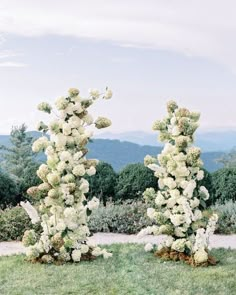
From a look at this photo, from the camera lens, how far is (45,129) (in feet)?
29.9

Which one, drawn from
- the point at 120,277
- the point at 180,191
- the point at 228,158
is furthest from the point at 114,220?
the point at 228,158

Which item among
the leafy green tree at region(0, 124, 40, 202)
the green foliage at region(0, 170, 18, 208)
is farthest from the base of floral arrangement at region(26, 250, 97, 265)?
the leafy green tree at region(0, 124, 40, 202)

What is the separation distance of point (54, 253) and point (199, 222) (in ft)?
6.20

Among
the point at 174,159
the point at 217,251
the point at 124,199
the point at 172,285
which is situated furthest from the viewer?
the point at 124,199

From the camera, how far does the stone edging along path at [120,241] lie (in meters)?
10.3

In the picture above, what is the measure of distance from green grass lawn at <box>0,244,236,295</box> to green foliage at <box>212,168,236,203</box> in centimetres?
435

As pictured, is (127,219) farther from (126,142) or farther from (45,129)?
(126,142)

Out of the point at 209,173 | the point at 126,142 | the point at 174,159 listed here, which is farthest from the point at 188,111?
the point at 126,142

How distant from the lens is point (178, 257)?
355 inches

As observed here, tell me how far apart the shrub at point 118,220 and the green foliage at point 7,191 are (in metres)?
2.12

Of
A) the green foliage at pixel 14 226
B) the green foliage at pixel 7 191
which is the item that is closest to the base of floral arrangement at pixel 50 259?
the green foliage at pixel 14 226

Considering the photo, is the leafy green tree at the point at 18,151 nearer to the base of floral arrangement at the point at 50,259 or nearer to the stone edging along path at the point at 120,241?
the stone edging along path at the point at 120,241

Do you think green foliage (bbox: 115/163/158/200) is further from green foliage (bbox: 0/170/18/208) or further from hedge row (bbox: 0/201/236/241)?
green foliage (bbox: 0/170/18/208)

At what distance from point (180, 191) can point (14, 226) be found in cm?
338
